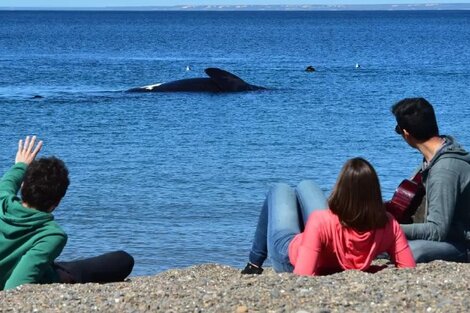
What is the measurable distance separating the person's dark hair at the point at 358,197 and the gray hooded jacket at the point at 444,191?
744mm

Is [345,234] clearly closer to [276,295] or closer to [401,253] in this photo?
[401,253]

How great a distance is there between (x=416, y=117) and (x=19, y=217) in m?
2.71

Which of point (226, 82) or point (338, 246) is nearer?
point (338, 246)

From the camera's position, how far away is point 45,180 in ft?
23.8

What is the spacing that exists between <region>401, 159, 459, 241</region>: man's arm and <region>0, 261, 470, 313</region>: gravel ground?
21.9 inches

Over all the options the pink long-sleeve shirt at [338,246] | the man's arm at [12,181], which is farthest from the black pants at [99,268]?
the pink long-sleeve shirt at [338,246]

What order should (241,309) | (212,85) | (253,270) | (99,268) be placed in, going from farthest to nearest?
1. (212,85)
2. (99,268)
3. (253,270)
4. (241,309)

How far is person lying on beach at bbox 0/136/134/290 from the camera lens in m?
7.27

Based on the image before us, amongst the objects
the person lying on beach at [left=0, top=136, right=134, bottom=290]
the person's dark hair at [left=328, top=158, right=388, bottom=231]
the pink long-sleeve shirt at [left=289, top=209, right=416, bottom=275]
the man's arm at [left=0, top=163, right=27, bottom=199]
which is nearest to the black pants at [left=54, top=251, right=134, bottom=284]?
the person lying on beach at [left=0, top=136, right=134, bottom=290]

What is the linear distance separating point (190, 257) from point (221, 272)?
13.0ft

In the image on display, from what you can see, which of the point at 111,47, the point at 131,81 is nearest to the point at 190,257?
the point at 131,81

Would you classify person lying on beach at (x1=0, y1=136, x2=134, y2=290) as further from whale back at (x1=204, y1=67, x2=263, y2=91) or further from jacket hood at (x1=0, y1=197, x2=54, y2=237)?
whale back at (x1=204, y1=67, x2=263, y2=91)

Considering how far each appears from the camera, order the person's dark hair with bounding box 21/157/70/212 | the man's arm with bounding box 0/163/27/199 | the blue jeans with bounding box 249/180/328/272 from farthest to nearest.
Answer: the blue jeans with bounding box 249/180/328/272 < the man's arm with bounding box 0/163/27/199 < the person's dark hair with bounding box 21/157/70/212

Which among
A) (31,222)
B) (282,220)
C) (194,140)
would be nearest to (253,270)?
(282,220)
